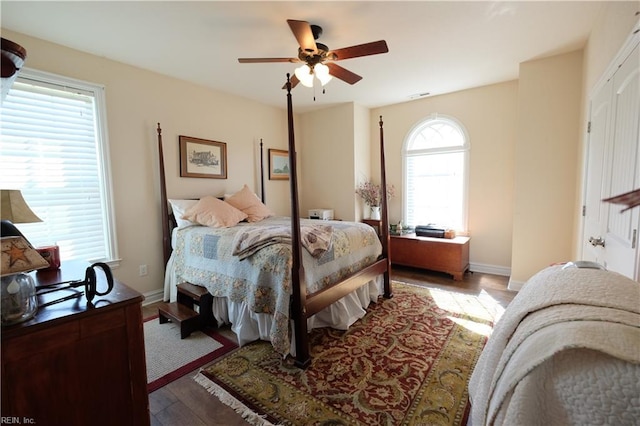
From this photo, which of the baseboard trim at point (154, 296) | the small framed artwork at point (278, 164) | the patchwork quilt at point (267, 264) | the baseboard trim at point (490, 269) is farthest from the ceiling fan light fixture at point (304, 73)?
the baseboard trim at point (490, 269)

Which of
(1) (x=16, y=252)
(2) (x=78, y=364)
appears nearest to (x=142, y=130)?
(1) (x=16, y=252)

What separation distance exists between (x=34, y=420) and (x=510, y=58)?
435cm

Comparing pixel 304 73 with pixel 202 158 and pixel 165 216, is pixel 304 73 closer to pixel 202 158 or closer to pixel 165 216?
pixel 202 158

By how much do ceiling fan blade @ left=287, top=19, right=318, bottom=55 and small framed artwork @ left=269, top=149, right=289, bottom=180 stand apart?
103 inches

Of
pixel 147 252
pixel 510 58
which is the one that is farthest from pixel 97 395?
pixel 510 58

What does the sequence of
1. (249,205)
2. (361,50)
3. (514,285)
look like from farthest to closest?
(249,205) < (514,285) < (361,50)

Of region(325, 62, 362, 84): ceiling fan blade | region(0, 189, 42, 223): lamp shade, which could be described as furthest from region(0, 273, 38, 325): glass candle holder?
region(325, 62, 362, 84): ceiling fan blade

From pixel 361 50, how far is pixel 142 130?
2.59 m

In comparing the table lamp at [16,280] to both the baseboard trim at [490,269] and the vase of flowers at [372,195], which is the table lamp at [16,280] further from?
the baseboard trim at [490,269]

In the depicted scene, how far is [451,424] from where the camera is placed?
A: 58.7 inches

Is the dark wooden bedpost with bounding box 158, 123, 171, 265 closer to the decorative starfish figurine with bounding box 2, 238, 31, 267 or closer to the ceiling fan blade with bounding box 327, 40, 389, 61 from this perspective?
the ceiling fan blade with bounding box 327, 40, 389, 61

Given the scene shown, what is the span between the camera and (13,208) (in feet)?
3.94

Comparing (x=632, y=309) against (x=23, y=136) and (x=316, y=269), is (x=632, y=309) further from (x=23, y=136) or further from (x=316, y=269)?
(x=23, y=136)

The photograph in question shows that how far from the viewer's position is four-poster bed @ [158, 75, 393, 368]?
198cm
